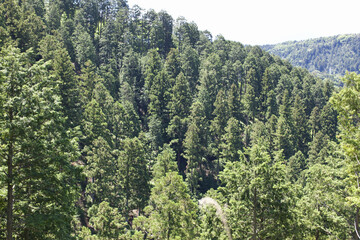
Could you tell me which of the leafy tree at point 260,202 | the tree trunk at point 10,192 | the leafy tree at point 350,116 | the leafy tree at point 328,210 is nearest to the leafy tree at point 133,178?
the leafy tree at point 260,202

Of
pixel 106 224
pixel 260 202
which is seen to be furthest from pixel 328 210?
pixel 106 224

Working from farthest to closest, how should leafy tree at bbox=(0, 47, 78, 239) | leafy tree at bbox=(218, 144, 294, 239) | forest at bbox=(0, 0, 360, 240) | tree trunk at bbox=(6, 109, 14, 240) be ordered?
leafy tree at bbox=(218, 144, 294, 239) → forest at bbox=(0, 0, 360, 240) → tree trunk at bbox=(6, 109, 14, 240) → leafy tree at bbox=(0, 47, 78, 239)

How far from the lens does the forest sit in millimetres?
11500

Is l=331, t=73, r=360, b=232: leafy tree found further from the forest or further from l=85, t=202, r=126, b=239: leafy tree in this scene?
l=85, t=202, r=126, b=239: leafy tree

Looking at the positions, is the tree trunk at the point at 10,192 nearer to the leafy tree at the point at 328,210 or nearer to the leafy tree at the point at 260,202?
the leafy tree at the point at 260,202

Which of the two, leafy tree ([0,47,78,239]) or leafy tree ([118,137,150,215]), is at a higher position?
leafy tree ([0,47,78,239])

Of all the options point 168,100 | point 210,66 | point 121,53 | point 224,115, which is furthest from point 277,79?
point 121,53

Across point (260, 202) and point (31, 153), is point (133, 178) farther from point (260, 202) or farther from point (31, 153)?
point (31, 153)

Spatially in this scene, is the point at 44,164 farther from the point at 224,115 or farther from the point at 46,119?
the point at 224,115

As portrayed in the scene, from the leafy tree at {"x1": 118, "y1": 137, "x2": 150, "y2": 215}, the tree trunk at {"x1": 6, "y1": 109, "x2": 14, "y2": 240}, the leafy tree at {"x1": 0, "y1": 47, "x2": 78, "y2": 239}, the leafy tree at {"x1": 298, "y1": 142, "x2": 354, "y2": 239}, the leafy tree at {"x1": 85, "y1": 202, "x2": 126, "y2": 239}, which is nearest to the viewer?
the leafy tree at {"x1": 0, "y1": 47, "x2": 78, "y2": 239}

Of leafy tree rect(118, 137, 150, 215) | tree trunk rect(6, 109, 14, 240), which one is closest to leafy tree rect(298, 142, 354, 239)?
tree trunk rect(6, 109, 14, 240)

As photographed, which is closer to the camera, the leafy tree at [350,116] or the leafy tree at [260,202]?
the leafy tree at [350,116]

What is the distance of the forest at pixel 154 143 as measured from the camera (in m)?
11.5

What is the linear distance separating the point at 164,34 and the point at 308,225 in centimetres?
8389
